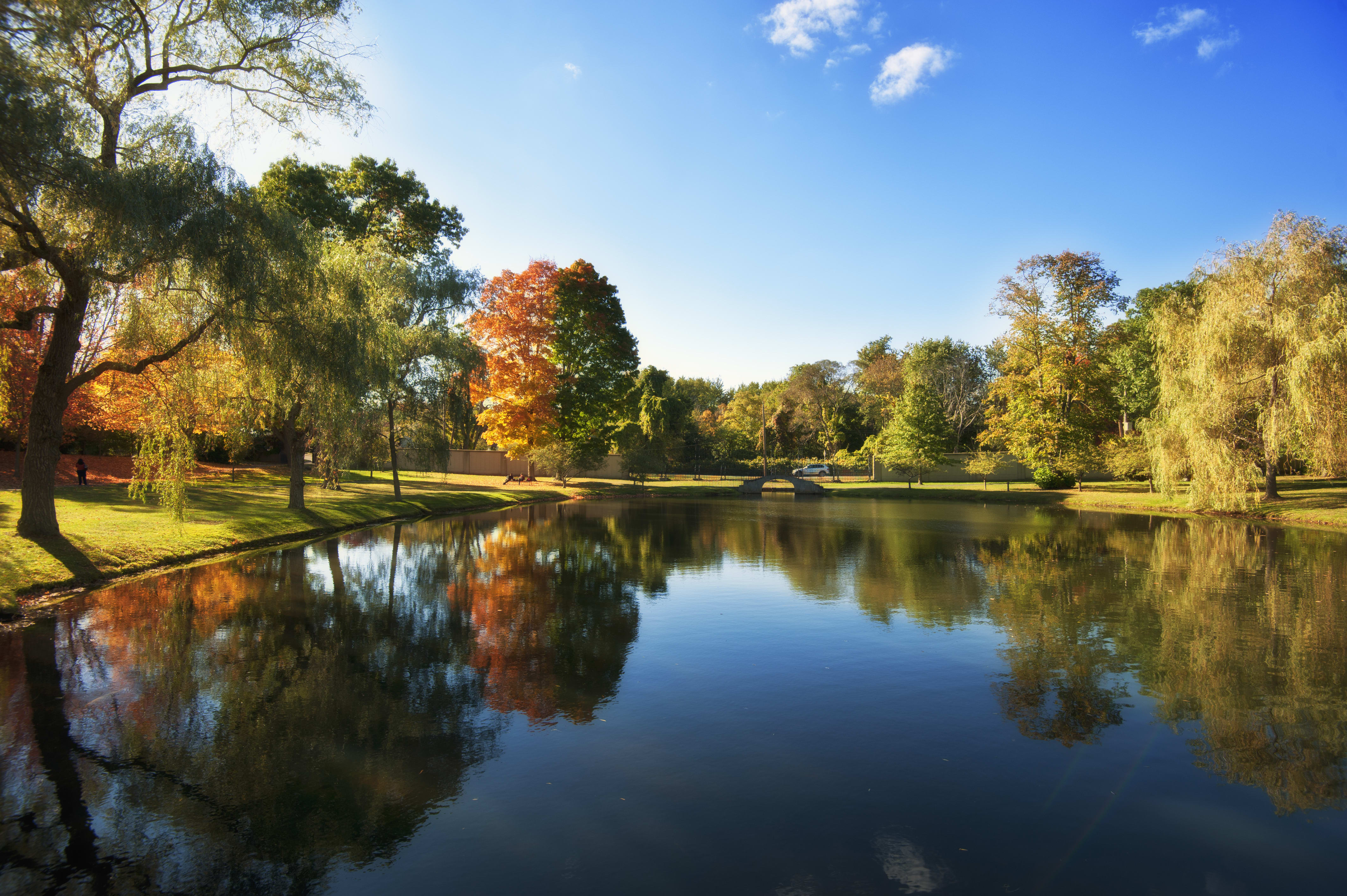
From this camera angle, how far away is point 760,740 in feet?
20.4

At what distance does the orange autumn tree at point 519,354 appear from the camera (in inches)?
1582

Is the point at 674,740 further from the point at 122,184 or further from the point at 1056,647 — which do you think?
the point at 122,184

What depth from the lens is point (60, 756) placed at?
18.7 feet

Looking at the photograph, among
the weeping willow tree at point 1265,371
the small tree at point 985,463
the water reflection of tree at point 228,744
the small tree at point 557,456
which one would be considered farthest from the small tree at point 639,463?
the water reflection of tree at point 228,744

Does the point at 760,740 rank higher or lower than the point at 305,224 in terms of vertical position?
lower

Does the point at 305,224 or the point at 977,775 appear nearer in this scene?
the point at 977,775

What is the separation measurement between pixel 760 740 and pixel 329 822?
10.9 feet

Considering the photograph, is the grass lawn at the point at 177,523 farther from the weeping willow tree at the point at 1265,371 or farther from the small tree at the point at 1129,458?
the small tree at the point at 1129,458

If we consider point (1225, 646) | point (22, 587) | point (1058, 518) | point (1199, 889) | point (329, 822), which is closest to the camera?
point (1199, 889)

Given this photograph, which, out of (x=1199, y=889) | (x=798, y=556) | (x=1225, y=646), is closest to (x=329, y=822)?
(x=1199, y=889)

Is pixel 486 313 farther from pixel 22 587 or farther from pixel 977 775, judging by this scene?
pixel 977 775

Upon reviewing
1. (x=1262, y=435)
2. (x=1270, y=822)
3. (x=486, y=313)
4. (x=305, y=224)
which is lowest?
(x=1270, y=822)

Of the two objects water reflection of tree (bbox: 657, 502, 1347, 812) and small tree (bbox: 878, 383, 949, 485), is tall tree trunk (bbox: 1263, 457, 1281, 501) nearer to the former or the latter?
water reflection of tree (bbox: 657, 502, 1347, 812)

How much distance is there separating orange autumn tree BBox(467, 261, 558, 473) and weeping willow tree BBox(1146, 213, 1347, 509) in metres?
29.6
